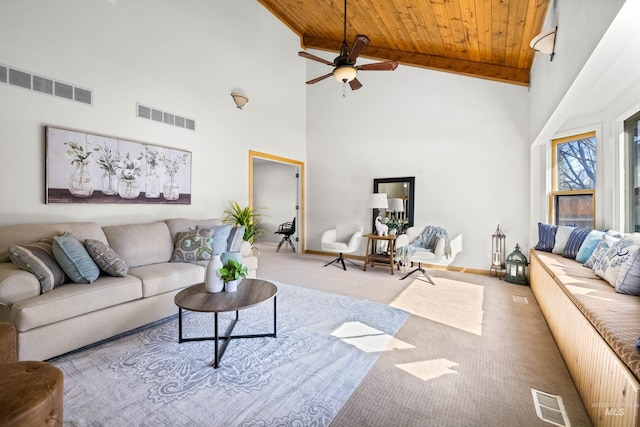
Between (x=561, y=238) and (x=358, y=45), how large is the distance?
11.1ft

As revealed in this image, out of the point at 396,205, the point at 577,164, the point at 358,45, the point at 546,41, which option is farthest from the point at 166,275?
the point at 577,164

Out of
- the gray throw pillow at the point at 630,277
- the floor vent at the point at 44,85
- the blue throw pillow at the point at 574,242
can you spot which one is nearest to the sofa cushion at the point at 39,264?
the floor vent at the point at 44,85

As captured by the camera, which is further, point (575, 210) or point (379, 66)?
point (575, 210)

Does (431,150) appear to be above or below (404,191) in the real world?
above

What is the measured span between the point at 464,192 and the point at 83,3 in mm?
5786

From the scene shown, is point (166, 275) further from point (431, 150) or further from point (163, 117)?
point (431, 150)

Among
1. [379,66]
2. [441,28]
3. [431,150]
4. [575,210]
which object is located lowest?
[575,210]

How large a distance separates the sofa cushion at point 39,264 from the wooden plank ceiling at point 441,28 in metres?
4.69

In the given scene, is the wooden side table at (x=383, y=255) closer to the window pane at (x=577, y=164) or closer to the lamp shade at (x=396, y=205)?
the lamp shade at (x=396, y=205)

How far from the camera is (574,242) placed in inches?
132

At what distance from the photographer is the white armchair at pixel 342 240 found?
5172mm

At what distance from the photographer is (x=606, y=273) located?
232 centimetres

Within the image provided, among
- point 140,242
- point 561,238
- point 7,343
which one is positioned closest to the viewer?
point 7,343

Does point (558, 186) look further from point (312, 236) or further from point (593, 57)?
point (312, 236)
